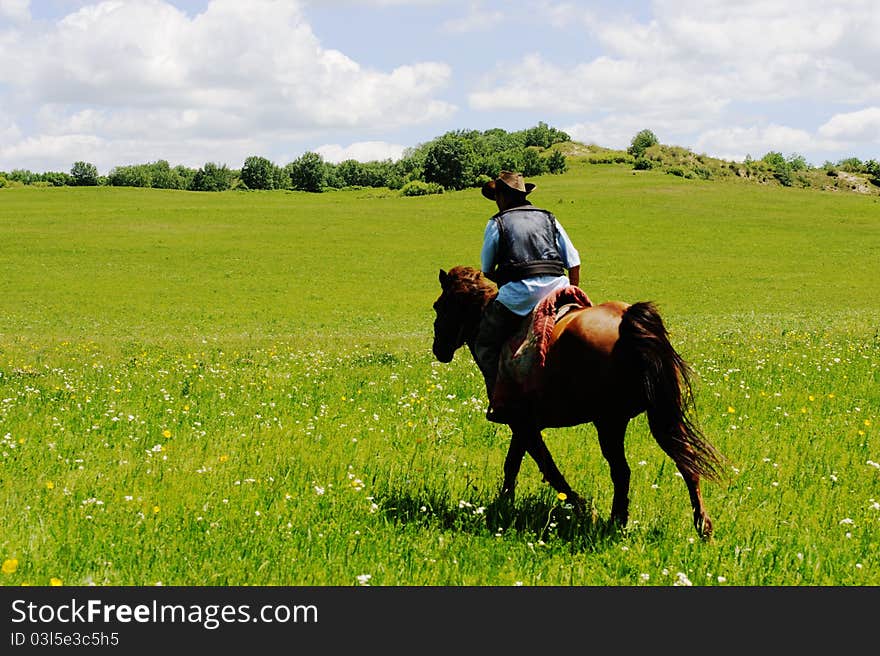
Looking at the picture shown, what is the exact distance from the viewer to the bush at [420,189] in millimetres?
103562

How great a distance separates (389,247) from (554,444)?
174 ft

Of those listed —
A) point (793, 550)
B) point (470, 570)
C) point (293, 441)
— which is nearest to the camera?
point (470, 570)

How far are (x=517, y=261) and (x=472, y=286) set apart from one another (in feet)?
2.88

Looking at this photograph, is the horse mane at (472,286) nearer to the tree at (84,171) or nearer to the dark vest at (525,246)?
the dark vest at (525,246)

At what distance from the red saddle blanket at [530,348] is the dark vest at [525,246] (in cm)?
30

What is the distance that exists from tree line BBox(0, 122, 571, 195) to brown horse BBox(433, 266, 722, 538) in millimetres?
85852

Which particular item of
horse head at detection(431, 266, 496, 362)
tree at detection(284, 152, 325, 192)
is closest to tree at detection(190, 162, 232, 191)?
tree at detection(284, 152, 325, 192)

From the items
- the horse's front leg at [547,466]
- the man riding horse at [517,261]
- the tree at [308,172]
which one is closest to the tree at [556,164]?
the tree at [308,172]

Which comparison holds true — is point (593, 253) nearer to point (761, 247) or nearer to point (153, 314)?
point (761, 247)

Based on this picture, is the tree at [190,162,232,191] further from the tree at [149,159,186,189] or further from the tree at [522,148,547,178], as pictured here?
the tree at [522,148,547,178]

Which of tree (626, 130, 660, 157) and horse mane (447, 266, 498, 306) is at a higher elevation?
tree (626, 130, 660, 157)

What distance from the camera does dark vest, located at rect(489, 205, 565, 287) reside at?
6.89 metres

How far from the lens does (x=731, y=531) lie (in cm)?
608
